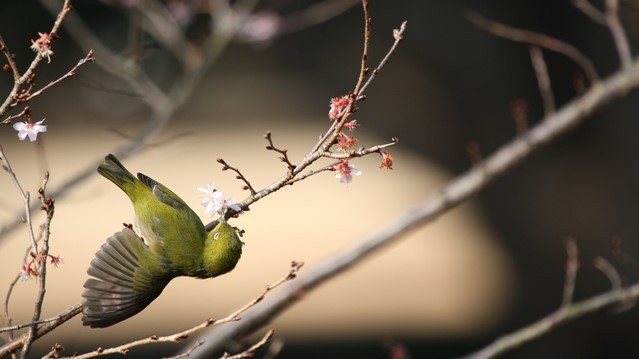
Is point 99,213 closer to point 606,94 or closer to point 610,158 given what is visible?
point 610,158

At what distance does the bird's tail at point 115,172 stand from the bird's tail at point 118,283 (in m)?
0.22

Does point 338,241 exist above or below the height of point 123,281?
above

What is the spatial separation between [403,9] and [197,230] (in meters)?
6.09

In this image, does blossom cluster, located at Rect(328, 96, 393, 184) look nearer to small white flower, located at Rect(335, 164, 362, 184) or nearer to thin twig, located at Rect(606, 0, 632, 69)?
small white flower, located at Rect(335, 164, 362, 184)

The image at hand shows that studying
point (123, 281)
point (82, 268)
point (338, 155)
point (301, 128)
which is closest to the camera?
point (338, 155)

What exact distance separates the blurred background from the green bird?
12.8 feet

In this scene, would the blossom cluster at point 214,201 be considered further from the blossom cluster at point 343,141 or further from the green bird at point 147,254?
the blossom cluster at point 343,141

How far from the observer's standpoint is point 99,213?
8906 millimetres

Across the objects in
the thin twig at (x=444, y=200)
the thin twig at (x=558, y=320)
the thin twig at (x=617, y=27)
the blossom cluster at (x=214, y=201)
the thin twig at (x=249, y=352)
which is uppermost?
the thin twig at (x=617, y=27)

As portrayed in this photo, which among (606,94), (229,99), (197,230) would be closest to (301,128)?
(229,99)

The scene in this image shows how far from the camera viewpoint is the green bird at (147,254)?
6.51 ft

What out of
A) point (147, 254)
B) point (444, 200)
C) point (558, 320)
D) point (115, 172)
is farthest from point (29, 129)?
point (558, 320)

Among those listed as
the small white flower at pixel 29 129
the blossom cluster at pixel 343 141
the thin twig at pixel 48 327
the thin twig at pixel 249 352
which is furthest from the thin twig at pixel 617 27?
the thin twig at pixel 48 327

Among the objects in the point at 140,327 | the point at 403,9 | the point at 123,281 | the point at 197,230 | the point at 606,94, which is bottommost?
the point at 123,281
